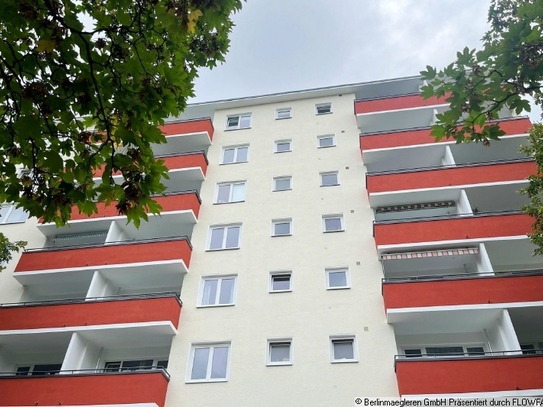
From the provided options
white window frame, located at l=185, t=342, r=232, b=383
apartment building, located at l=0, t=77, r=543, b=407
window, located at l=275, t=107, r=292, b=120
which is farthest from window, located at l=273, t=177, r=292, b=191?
white window frame, located at l=185, t=342, r=232, b=383

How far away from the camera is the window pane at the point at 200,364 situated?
16.2 metres

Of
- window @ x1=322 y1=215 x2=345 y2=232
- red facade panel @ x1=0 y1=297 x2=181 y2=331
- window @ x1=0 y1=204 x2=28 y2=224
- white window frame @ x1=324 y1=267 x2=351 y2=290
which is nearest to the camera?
red facade panel @ x1=0 y1=297 x2=181 y2=331

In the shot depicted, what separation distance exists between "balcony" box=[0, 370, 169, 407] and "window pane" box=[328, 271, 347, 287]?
6.84 metres

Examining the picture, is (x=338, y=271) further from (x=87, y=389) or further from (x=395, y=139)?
(x=87, y=389)

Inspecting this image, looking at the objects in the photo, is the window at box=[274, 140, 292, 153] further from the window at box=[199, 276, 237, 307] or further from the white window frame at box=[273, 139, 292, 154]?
the window at box=[199, 276, 237, 307]

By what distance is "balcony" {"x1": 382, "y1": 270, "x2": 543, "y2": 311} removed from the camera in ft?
51.2

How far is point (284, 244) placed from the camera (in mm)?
19797

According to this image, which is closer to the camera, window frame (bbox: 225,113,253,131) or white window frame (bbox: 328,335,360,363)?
white window frame (bbox: 328,335,360,363)

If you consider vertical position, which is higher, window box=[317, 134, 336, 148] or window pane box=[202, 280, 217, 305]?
window box=[317, 134, 336, 148]

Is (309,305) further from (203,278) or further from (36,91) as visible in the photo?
(36,91)

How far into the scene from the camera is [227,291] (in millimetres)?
18734

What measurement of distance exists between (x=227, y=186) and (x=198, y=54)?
1445cm

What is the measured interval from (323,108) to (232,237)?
1041cm

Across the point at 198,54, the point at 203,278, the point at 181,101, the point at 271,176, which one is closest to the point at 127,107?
the point at 181,101
